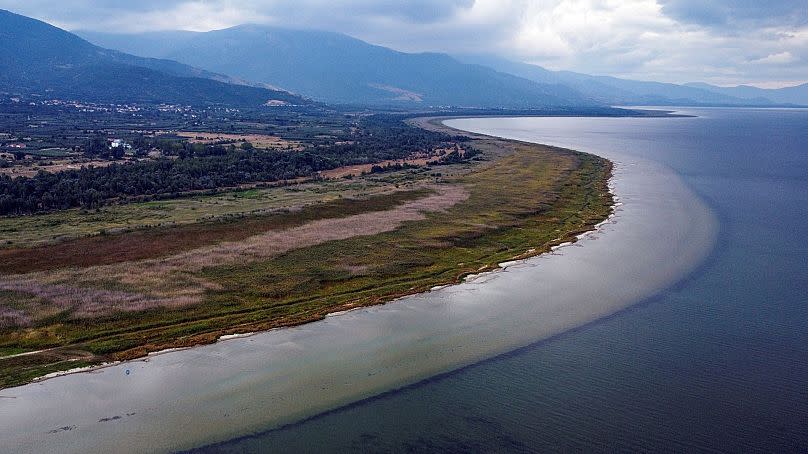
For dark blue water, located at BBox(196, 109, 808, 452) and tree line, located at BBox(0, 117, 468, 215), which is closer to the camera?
dark blue water, located at BBox(196, 109, 808, 452)

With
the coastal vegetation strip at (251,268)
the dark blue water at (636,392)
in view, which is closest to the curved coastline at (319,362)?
the dark blue water at (636,392)

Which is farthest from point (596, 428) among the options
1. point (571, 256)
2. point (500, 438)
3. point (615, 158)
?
point (615, 158)

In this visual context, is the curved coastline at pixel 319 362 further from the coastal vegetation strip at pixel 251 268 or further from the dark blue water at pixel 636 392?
the coastal vegetation strip at pixel 251 268

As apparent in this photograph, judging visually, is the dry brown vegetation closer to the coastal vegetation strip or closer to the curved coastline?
the coastal vegetation strip

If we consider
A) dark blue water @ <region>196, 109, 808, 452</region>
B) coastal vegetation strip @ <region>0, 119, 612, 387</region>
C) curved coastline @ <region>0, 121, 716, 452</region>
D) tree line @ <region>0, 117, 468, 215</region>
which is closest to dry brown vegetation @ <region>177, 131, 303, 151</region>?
tree line @ <region>0, 117, 468, 215</region>

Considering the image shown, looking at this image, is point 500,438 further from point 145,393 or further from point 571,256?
point 571,256

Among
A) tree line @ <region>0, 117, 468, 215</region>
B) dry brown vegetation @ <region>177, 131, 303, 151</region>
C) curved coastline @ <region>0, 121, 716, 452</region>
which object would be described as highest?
dry brown vegetation @ <region>177, 131, 303, 151</region>
